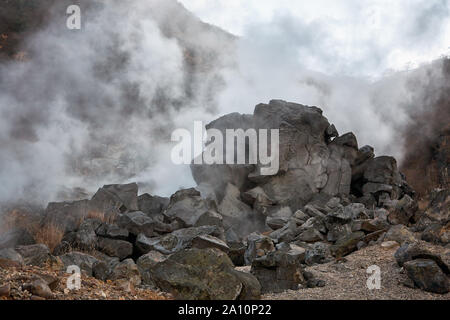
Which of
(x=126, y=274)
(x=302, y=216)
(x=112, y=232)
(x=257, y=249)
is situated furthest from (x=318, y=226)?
(x=126, y=274)

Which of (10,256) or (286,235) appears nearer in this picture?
(10,256)

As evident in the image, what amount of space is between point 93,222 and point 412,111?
21615 mm

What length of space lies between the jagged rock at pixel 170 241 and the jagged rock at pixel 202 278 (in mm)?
3684

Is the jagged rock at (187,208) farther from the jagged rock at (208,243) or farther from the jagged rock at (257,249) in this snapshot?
the jagged rock at (257,249)

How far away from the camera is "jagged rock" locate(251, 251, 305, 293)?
4.64 meters

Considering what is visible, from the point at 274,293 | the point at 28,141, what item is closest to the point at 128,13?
the point at 28,141

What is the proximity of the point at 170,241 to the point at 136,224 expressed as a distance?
1.22m

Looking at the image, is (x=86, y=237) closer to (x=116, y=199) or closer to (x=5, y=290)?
(x=116, y=199)

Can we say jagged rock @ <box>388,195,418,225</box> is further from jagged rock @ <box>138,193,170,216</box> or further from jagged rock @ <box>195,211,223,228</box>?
jagged rock @ <box>138,193,170,216</box>

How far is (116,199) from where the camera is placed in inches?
462

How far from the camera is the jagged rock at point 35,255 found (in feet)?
17.7

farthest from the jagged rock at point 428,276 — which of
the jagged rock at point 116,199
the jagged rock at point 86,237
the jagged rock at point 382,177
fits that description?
the jagged rock at point 382,177

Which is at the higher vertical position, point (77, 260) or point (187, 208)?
point (187, 208)

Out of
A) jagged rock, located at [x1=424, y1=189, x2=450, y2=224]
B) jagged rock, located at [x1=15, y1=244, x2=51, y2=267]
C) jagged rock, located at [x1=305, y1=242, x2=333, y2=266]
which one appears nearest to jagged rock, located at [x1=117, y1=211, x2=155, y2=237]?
jagged rock, located at [x1=15, y1=244, x2=51, y2=267]
